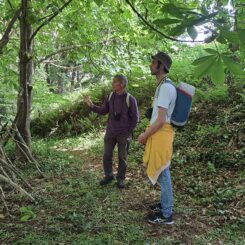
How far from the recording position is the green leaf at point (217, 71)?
165 cm

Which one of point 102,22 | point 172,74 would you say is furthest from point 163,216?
point 172,74

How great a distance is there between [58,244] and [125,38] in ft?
14.8

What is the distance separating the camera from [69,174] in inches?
252

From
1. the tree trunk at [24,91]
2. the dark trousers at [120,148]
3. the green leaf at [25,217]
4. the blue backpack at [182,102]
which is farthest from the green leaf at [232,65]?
the tree trunk at [24,91]

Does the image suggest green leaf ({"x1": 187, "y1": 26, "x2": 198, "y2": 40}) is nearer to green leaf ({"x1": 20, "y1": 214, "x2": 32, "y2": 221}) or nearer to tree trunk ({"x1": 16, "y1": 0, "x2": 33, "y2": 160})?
green leaf ({"x1": 20, "y1": 214, "x2": 32, "y2": 221})

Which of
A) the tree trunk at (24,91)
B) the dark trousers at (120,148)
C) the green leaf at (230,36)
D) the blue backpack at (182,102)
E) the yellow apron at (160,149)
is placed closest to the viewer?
the green leaf at (230,36)

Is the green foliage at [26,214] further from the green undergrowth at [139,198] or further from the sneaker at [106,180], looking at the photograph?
the sneaker at [106,180]

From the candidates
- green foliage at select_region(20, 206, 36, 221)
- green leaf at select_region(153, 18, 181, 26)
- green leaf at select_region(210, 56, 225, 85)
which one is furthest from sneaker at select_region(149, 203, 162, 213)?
green leaf at select_region(153, 18, 181, 26)

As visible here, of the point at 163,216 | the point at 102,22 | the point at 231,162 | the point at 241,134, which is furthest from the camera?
the point at 102,22

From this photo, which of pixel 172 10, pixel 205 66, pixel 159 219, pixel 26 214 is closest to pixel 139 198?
pixel 159 219

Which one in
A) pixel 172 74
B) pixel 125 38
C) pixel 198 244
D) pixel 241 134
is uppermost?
pixel 125 38

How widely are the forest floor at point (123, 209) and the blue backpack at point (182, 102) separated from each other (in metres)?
1.24

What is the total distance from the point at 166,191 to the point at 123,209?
29.4 inches

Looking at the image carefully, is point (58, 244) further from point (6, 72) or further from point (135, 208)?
point (6, 72)
